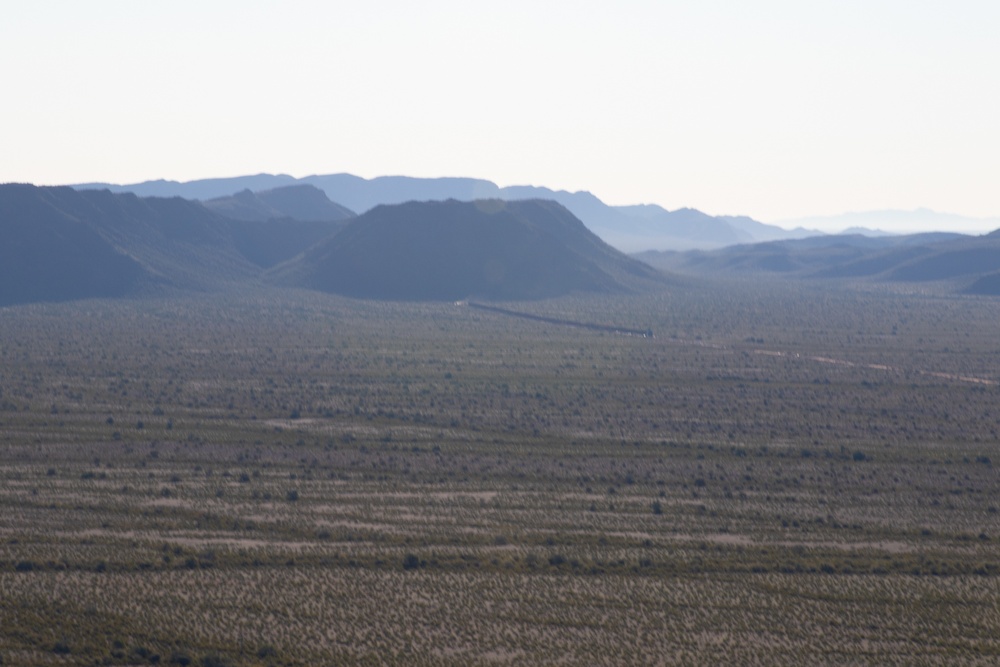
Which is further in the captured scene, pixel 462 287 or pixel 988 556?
pixel 462 287

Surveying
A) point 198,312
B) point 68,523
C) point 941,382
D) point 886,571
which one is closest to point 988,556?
point 886,571

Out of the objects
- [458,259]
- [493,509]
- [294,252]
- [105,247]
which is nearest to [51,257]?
[105,247]

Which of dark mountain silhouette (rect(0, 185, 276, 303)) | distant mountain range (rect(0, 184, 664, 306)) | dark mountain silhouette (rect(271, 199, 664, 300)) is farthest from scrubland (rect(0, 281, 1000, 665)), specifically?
dark mountain silhouette (rect(271, 199, 664, 300))

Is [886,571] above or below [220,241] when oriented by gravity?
below

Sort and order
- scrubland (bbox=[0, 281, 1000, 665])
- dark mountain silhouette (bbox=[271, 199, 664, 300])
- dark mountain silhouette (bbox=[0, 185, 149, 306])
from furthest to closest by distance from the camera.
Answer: dark mountain silhouette (bbox=[271, 199, 664, 300]) → dark mountain silhouette (bbox=[0, 185, 149, 306]) → scrubland (bbox=[0, 281, 1000, 665])

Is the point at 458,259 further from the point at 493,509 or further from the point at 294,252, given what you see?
the point at 493,509

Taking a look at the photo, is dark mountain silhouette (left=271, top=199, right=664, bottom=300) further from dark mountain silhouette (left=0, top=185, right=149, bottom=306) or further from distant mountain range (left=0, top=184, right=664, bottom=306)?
dark mountain silhouette (left=0, top=185, right=149, bottom=306)

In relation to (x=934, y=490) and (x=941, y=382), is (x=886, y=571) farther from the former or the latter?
(x=941, y=382)
